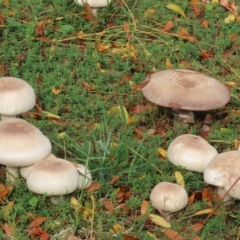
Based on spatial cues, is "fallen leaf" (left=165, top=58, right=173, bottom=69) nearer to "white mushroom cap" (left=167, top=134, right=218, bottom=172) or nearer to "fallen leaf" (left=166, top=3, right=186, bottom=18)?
"fallen leaf" (left=166, top=3, right=186, bottom=18)

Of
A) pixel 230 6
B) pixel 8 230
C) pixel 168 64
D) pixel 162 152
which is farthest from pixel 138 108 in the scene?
pixel 230 6

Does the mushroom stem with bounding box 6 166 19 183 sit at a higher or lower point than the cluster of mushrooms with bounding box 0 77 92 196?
lower

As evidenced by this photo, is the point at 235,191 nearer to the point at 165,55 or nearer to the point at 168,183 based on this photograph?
the point at 168,183

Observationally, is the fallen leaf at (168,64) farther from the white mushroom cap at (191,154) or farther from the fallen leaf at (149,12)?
the white mushroom cap at (191,154)

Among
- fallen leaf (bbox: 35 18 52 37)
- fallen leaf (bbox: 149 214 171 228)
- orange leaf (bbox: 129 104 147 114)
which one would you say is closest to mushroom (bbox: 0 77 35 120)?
orange leaf (bbox: 129 104 147 114)

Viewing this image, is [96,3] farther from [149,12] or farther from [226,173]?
[226,173]
